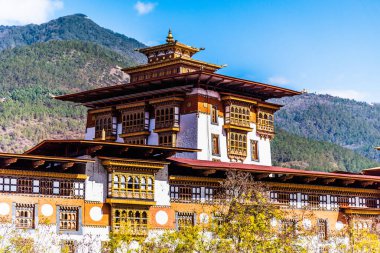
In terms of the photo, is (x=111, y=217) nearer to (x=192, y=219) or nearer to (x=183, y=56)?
(x=192, y=219)

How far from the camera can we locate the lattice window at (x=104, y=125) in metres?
63.3

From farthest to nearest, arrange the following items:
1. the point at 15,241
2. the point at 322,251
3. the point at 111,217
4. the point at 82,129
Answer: the point at 82,129
the point at 322,251
the point at 111,217
the point at 15,241

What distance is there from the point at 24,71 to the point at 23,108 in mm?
25222

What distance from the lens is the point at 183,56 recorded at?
66.4 metres

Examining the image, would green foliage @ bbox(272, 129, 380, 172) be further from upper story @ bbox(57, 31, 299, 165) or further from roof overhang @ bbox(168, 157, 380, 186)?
roof overhang @ bbox(168, 157, 380, 186)

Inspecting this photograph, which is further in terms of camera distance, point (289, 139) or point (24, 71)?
point (24, 71)

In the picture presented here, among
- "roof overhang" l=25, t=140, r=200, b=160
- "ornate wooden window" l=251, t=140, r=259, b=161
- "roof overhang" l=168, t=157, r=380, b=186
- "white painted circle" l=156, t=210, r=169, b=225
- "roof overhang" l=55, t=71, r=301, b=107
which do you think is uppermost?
"roof overhang" l=55, t=71, r=301, b=107

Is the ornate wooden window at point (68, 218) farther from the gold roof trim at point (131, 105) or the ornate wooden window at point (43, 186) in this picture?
the gold roof trim at point (131, 105)

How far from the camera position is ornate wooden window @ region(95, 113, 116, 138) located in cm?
6322

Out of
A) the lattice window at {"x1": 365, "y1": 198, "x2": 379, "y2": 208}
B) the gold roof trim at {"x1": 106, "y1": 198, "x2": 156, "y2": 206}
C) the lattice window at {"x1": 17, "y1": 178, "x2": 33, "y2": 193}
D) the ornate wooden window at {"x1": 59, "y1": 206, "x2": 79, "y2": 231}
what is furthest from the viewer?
the lattice window at {"x1": 365, "y1": 198, "x2": 379, "y2": 208}

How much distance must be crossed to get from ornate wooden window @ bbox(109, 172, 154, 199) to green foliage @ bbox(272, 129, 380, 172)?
105961mm

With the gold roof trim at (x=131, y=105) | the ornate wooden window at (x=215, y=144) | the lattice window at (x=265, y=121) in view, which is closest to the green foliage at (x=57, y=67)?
the gold roof trim at (x=131, y=105)

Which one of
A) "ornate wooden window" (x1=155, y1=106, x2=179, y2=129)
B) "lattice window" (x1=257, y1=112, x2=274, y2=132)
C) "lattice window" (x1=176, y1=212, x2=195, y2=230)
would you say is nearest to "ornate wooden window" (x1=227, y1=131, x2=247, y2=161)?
"lattice window" (x1=257, y1=112, x2=274, y2=132)

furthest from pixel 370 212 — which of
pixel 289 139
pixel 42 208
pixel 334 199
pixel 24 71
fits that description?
pixel 24 71
